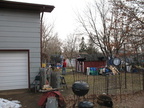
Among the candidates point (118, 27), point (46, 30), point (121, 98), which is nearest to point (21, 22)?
point (121, 98)

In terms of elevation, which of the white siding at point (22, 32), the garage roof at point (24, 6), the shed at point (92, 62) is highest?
the garage roof at point (24, 6)

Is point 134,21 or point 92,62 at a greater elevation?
point 134,21

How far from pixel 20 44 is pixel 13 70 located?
1.52 meters

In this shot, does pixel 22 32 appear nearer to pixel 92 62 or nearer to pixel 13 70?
pixel 13 70

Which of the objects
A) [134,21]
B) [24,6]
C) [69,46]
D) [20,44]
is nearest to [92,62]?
[134,21]

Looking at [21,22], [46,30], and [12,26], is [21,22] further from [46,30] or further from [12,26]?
[46,30]

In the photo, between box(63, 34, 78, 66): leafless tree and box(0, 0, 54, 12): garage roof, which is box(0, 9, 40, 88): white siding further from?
box(63, 34, 78, 66): leafless tree

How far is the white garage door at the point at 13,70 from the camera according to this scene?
7968 mm

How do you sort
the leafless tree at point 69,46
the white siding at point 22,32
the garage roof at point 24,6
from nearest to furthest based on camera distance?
the garage roof at point 24,6 < the white siding at point 22,32 < the leafless tree at point 69,46

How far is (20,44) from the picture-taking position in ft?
26.5

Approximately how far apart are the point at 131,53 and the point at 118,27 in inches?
175

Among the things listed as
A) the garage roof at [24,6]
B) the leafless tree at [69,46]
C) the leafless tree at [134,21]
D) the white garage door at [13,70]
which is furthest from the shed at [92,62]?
the leafless tree at [69,46]

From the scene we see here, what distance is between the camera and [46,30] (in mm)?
21781

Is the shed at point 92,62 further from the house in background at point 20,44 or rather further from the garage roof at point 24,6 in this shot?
the garage roof at point 24,6
